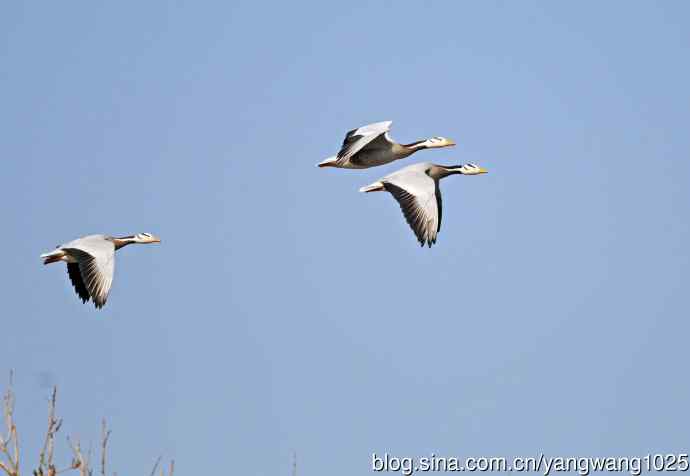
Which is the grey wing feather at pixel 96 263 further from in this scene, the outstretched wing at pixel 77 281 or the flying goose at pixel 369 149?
the flying goose at pixel 369 149

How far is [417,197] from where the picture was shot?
24.6 metres

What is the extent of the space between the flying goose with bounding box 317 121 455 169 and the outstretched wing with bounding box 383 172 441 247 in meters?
1.01

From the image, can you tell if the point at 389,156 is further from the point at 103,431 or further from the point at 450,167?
the point at 103,431

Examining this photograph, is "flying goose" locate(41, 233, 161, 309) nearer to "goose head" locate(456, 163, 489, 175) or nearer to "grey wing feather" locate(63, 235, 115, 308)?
"grey wing feather" locate(63, 235, 115, 308)

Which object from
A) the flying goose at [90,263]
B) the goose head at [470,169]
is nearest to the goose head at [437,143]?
the goose head at [470,169]

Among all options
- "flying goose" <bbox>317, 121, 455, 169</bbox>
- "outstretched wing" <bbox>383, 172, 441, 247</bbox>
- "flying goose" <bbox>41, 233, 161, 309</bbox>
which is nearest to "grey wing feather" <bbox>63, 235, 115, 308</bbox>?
"flying goose" <bbox>41, 233, 161, 309</bbox>

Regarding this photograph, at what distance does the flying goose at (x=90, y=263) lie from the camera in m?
23.3

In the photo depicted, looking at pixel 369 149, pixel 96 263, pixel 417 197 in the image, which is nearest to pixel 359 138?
pixel 369 149

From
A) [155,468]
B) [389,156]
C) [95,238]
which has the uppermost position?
[389,156]

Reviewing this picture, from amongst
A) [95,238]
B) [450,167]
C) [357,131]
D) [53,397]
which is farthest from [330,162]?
[53,397]

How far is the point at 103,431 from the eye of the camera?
35.9 feet

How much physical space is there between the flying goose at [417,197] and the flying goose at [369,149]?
683 mm

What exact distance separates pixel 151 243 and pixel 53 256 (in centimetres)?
373

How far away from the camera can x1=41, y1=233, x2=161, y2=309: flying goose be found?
23.3 meters
